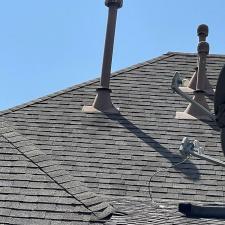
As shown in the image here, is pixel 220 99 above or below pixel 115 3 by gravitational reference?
below

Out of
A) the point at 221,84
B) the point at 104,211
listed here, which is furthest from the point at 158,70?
the point at 221,84

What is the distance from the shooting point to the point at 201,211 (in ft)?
25.0

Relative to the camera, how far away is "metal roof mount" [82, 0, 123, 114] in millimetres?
11172

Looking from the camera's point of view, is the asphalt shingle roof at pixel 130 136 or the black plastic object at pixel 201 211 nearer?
the black plastic object at pixel 201 211

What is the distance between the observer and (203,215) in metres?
7.61

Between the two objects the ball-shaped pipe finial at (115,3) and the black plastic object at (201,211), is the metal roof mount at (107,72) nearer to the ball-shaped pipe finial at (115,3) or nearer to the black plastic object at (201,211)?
the ball-shaped pipe finial at (115,3)

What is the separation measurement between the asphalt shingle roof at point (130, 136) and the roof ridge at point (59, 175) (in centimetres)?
23

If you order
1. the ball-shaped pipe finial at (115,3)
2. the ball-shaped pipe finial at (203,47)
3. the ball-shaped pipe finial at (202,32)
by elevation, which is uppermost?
the ball-shaped pipe finial at (115,3)

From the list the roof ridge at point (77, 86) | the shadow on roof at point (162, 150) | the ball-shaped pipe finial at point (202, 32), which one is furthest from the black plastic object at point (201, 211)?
the ball-shaped pipe finial at point (202, 32)

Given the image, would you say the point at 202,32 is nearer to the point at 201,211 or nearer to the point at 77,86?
the point at 77,86

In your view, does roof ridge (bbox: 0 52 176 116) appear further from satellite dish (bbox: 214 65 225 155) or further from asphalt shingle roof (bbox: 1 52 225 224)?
satellite dish (bbox: 214 65 225 155)

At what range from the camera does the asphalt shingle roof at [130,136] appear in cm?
913

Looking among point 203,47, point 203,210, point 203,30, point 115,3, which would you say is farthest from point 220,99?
point 203,30

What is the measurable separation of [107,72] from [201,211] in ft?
14.3
